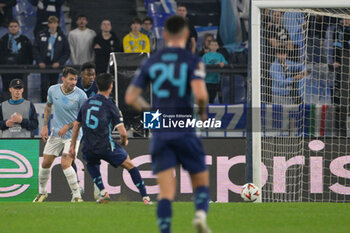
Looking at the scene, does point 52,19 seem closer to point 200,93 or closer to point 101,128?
point 101,128

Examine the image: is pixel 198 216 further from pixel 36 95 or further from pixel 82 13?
pixel 82 13

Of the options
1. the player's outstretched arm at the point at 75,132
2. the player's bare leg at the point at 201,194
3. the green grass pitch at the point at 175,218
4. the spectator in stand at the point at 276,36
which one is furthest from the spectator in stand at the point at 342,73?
the player's bare leg at the point at 201,194

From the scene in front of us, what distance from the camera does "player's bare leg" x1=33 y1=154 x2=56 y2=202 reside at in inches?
486

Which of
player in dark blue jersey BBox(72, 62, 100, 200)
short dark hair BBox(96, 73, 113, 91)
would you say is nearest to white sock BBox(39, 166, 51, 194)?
player in dark blue jersey BBox(72, 62, 100, 200)

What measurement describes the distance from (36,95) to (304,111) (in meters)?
5.36

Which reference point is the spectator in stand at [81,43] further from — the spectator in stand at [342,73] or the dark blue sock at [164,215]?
the dark blue sock at [164,215]

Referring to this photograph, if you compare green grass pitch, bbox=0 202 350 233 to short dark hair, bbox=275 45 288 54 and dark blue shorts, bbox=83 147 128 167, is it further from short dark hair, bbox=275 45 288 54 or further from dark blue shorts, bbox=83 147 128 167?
short dark hair, bbox=275 45 288 54

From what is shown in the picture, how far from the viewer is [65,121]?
479 inches

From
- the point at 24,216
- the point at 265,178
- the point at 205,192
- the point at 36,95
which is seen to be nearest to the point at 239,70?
the point at 265,178

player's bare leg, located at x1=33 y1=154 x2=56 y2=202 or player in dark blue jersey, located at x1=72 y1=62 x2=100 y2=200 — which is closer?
player's bare leg, located at x1=33 y1=154 x2=56 y2=202

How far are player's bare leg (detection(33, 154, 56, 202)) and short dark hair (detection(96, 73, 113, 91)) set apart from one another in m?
2.44

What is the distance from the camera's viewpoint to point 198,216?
5.96 meters

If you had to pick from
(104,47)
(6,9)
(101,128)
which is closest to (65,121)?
(101,128)

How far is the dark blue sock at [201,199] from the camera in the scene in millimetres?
6152
